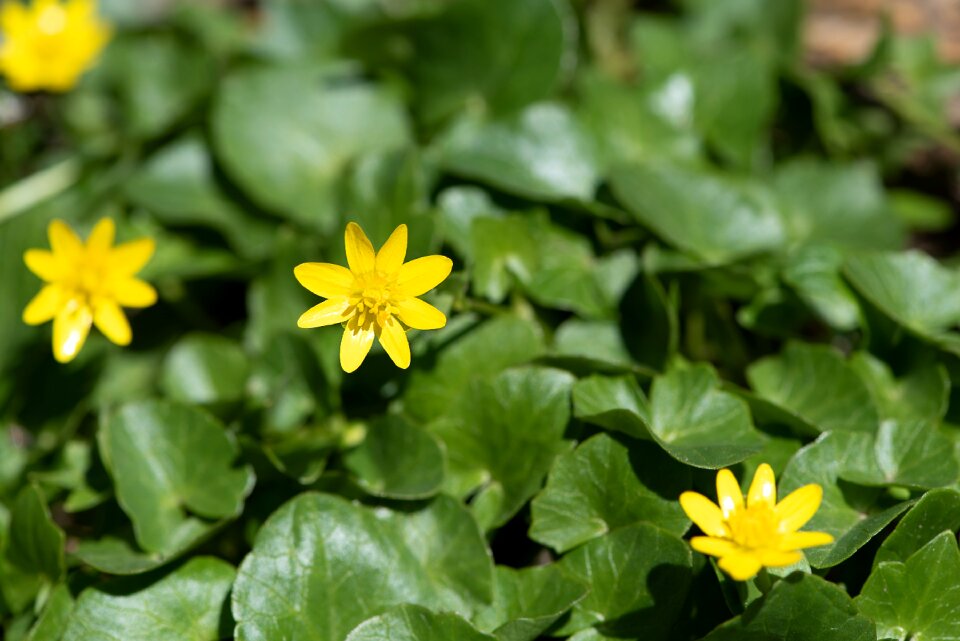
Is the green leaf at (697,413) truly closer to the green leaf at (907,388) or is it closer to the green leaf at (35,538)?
the green leaf at (907,388)

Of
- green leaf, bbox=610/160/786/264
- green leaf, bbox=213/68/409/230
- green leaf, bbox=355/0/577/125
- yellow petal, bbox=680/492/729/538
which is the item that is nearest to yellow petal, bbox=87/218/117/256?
green leaf, bbox=213/68/409/230

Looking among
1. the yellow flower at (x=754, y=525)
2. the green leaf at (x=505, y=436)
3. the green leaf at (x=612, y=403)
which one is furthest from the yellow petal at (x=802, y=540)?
the green leaf at (x=505, y=436)

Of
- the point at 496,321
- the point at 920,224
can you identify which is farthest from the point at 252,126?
the point at 920,224

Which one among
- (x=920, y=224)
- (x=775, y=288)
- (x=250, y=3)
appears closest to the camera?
(x=775, y=288)

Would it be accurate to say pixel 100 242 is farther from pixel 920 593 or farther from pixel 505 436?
pixel 920 593

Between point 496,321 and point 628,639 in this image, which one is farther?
point 496,321

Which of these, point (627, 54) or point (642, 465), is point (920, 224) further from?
point (642, 465)

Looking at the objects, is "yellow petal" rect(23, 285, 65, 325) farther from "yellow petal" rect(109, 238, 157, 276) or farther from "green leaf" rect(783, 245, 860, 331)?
"green leaf" rect(783, 245, 860, 331)
